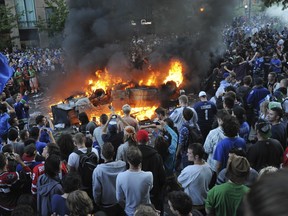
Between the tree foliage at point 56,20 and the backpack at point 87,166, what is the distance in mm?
28693

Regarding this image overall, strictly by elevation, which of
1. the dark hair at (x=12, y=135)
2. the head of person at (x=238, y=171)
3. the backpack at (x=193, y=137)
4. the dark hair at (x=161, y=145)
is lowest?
the backpack at (x=193, y=137)

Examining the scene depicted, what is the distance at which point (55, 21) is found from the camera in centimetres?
3212

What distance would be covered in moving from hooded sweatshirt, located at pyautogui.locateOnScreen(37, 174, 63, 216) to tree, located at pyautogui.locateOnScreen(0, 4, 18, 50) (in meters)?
29.8

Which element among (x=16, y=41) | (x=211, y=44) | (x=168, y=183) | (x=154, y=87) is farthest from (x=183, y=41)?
(x=16, y=41)

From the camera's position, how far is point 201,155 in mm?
3943

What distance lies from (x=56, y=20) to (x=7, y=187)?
99.4 feet

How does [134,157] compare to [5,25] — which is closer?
[134,157]

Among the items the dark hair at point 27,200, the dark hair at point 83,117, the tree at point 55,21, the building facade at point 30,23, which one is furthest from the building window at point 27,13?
the dark hair at point 27,200

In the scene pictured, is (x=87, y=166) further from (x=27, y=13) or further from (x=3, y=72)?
(x=27, y=13)

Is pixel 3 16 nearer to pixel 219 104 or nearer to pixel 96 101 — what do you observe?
pixel 96 101

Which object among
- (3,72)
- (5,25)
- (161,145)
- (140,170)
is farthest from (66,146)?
(5,25)

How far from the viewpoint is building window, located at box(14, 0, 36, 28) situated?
35.7 m

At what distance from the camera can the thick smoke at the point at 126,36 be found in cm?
1540

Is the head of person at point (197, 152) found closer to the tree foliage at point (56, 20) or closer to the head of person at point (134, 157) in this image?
the head of person at point (134, 157)
